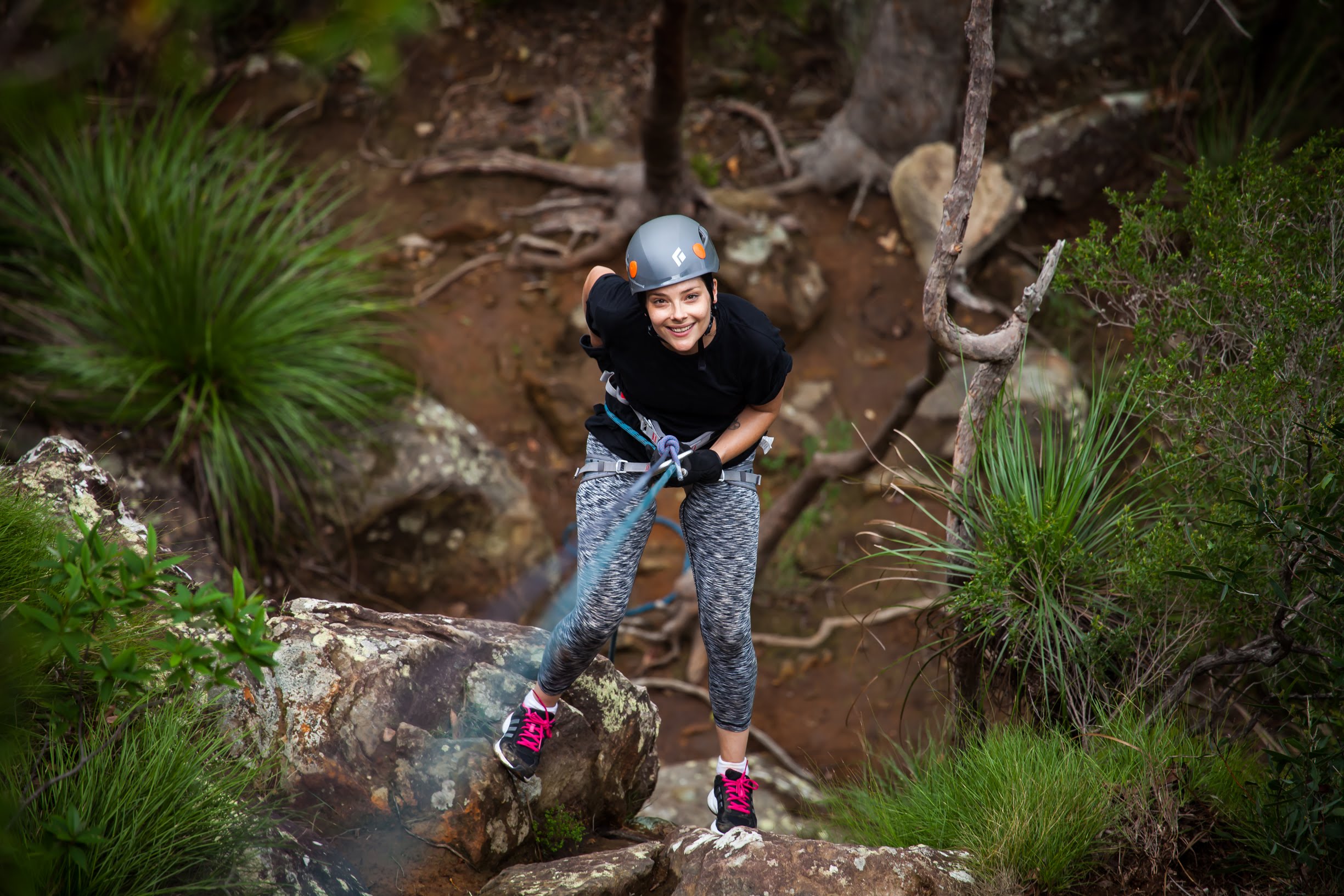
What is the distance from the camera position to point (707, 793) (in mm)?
4691

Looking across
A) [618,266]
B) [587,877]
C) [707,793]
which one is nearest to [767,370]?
[587,877]

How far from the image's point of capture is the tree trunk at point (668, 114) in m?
5.31

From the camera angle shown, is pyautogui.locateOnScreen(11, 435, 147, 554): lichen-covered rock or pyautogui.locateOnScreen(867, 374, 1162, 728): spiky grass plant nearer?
pyautogui.locateOnScreen(11, 435, 147, 554): lichen-covered rock

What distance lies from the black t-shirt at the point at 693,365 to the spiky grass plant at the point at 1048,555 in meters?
0.77

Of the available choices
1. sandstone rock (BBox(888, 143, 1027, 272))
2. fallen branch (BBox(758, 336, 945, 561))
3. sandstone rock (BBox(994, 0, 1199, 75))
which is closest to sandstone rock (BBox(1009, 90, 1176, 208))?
sandstone rock (BBox(888, 143, 1027, 272))

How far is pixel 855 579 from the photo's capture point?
609 cm

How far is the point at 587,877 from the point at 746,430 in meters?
1.41

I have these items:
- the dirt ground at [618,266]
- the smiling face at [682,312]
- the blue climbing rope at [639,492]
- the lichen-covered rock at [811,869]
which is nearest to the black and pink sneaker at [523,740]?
the blue climbing rope at [639,492]

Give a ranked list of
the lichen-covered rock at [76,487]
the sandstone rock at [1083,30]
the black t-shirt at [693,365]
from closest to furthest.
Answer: the black t-shirt at [693,365] → the lichen-covered rock at [76,487] → the sandstone rock at [1083,30]

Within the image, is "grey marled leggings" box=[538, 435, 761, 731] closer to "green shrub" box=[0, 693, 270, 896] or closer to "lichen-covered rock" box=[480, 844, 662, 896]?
"lichen-covered rock" box=[480, 844, 662, 896]

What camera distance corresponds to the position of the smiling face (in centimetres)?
258

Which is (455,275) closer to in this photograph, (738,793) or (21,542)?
(21,542)

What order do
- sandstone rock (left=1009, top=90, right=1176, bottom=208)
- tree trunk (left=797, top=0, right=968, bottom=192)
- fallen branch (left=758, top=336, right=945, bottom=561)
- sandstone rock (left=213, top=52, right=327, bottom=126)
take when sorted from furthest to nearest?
sandstone rock (left=213, top=52, right=327, bottom=126)
sandstone rock (left=1009, top=90, right=1176, bottom=208)
tree trunk (left=797, top=0, right=968, bottom=192)
fallen branch (left=758, top=336, right=945, bottom=561)

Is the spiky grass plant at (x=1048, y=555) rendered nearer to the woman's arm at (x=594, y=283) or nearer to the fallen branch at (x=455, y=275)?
the woman's arm at (x=594, y=283)
